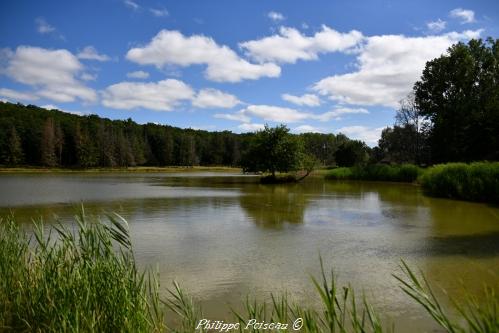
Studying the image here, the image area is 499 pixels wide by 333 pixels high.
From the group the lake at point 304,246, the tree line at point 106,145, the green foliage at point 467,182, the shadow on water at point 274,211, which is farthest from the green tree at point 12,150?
the green foliage at point 467,182

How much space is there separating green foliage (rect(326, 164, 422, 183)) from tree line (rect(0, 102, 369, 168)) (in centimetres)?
1350

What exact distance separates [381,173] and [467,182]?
21009mm

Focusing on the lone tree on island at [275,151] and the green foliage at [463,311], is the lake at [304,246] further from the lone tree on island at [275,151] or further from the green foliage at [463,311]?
the lone tree on island at [275,151]

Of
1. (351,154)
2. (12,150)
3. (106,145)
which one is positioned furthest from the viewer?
(106,145)

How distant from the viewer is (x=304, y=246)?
39.6ft

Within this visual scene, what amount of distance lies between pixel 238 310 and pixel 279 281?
6.21ft

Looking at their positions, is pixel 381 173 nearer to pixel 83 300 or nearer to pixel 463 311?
pixel 83 300

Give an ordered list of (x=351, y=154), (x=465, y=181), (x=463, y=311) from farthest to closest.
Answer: (x=351, y=154) < (x=465, y=181) < (x=463, y=311)

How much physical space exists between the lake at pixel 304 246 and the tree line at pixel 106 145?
46141 millimetres

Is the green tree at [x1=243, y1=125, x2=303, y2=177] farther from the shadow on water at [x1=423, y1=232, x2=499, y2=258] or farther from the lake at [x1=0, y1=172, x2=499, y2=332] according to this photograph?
the shadow on water at [x1=423, y1=232, x2=499, y2=258]

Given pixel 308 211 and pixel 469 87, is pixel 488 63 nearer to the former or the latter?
pixel 469 87

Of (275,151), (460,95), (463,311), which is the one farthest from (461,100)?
(463,311)

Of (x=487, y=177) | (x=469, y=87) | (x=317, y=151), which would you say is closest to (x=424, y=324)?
(x=487, y=177)

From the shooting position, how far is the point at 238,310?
678 centimetres
